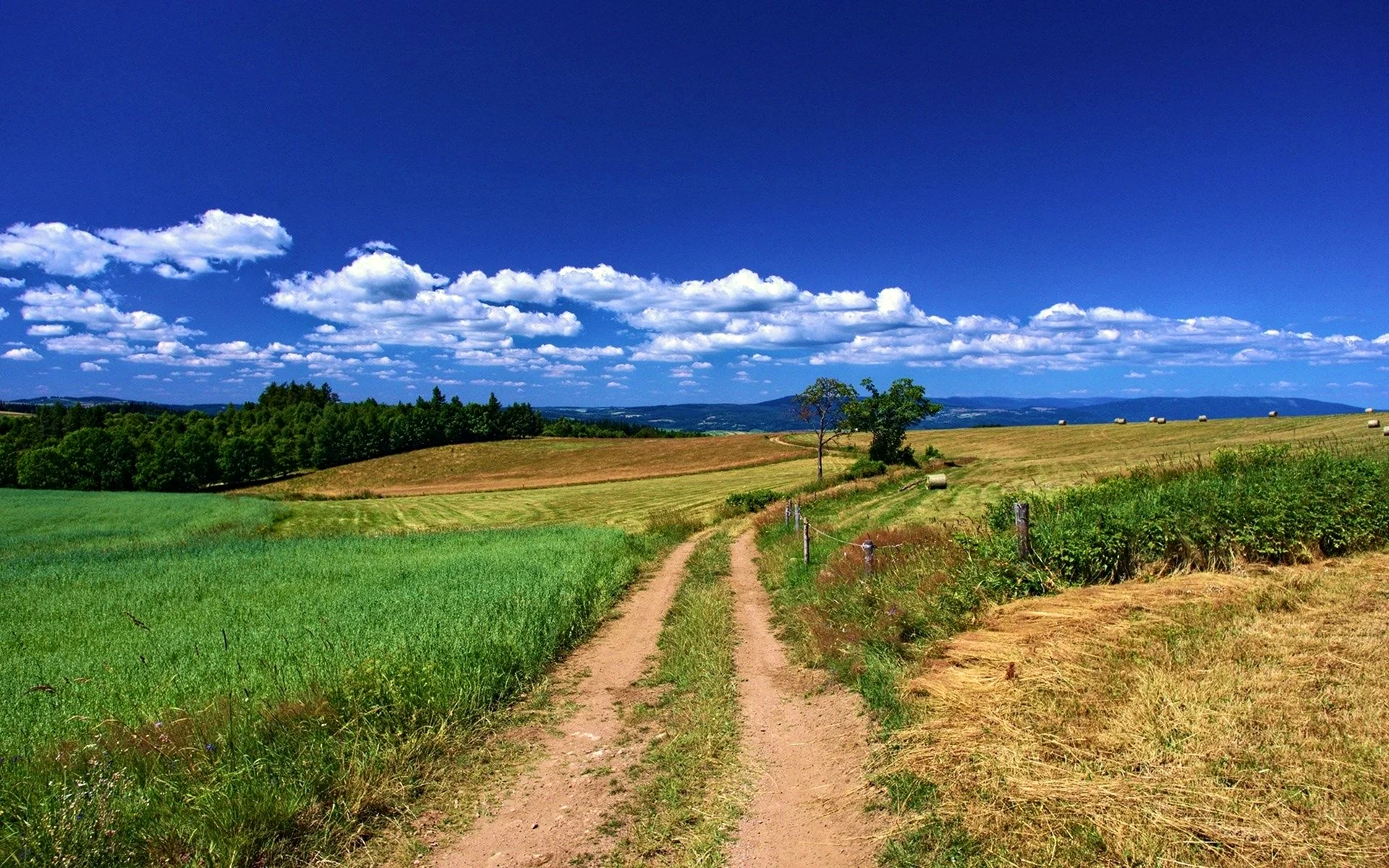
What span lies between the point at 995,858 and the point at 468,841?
395cm

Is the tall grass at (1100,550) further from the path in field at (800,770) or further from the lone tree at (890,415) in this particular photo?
the lone tree at (890,415)

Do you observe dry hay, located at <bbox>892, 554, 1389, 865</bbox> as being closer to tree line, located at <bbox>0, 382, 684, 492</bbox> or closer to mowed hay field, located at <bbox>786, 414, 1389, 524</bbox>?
mowed hay field, located at <bbox>786, 414, 1389, 524</bbox>

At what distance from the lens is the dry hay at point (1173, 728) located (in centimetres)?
392

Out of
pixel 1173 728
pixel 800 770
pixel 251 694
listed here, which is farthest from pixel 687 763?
pixel 251 694

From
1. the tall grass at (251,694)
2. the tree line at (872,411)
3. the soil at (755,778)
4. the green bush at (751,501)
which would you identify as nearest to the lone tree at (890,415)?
the tree line at (872,411)

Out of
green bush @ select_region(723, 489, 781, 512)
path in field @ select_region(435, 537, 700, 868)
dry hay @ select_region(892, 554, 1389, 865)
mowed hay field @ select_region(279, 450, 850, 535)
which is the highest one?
dry hay @ select_region(892, 554, 1389, 865)

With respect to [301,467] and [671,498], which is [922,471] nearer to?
[671,498]

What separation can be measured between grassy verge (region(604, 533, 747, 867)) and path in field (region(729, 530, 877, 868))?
202 millimetres

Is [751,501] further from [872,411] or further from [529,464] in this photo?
[529,464]

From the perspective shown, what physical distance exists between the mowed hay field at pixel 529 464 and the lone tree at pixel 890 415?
17.2 metres

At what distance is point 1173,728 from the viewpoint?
16.2 ft

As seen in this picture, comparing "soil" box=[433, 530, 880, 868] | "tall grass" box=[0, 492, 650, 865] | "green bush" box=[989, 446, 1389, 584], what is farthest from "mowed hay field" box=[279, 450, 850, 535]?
"green bush" box=[989, 446, 1389, 584]

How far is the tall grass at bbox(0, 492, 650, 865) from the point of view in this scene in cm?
496

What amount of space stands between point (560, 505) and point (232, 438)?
207 feet
